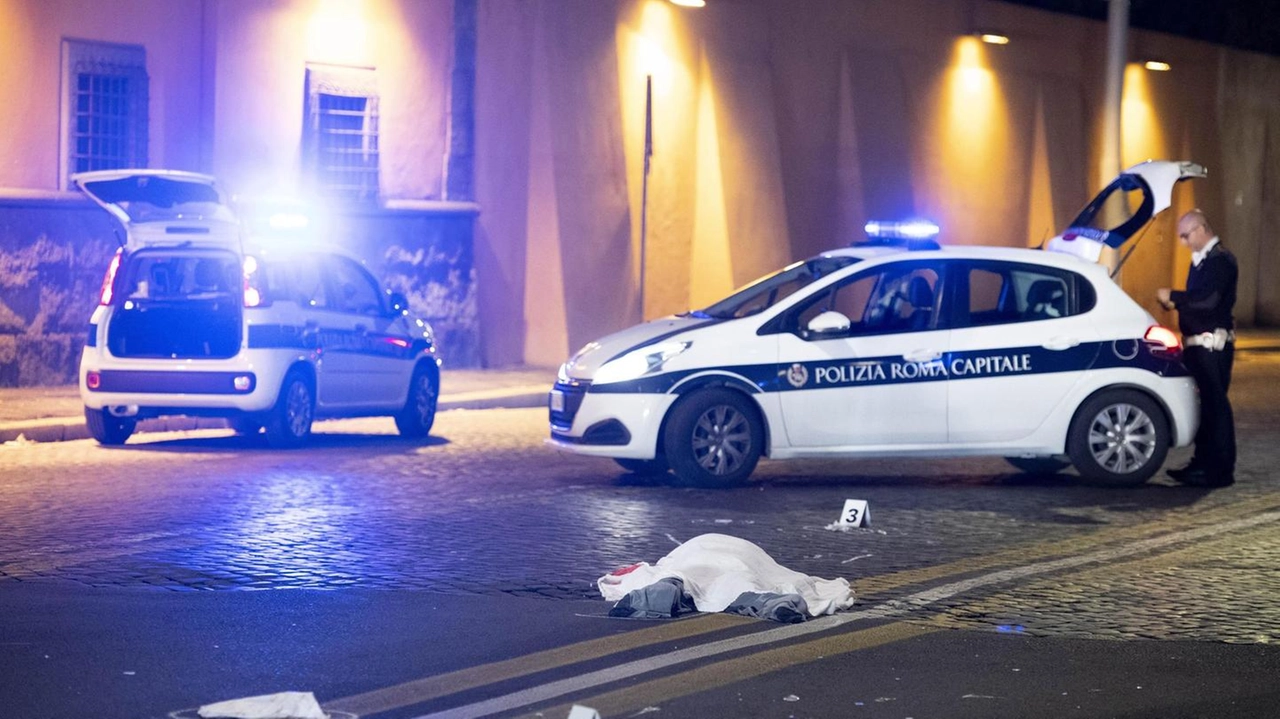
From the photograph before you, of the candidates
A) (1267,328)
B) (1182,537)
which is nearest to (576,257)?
(1182,537)

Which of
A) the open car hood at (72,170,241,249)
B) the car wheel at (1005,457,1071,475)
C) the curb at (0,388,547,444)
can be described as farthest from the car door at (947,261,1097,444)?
the curb at (0,388,547,444)

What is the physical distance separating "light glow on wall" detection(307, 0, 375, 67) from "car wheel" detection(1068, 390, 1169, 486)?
1123cm

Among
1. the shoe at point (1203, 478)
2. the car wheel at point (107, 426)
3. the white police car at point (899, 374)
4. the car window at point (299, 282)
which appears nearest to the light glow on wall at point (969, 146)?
the car window at point (299, 282)

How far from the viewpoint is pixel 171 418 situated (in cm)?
1608

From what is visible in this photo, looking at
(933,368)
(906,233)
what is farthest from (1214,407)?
(906,233)

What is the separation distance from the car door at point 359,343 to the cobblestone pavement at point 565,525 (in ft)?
1.44

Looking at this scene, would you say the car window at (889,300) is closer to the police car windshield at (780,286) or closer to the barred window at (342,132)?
the police car windshield at (780,286)

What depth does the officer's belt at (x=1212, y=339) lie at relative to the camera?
42.1 ft

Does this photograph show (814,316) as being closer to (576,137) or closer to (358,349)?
(358,349)

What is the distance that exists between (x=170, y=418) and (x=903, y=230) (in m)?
6.61


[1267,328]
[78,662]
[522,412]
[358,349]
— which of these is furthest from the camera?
[1267,328]

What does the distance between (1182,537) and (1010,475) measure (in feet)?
10.3

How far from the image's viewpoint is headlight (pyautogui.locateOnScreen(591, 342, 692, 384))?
12.2 m

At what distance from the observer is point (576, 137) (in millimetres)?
22531
